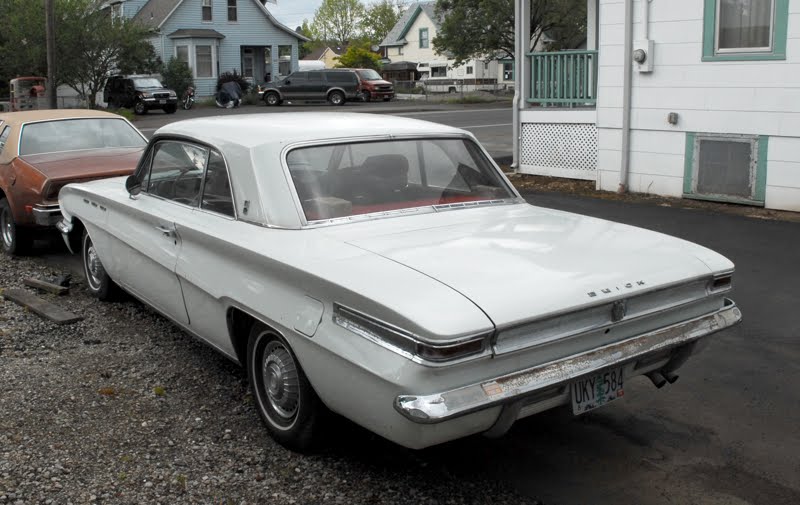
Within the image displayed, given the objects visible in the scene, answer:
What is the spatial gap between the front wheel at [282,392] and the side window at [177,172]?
1.13 metres

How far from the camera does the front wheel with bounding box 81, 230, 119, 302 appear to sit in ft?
22.4

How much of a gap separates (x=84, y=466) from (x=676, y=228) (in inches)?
282

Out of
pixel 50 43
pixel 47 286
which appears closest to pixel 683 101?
pixel 47 286

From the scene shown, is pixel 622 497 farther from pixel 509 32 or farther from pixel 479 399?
pixel 509 32

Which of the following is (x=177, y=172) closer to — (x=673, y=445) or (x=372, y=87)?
(x=673, y=445)

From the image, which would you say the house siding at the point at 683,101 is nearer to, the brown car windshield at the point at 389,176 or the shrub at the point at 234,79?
the brown car windshield at the point at 389,176

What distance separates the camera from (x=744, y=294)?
6891 mm

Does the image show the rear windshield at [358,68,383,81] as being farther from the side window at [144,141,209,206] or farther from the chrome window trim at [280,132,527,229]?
the chrome window trim at [280,132,527,229]

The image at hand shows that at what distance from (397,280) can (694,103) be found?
854 cm

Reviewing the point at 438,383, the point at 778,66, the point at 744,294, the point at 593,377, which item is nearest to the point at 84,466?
the point at 438,383

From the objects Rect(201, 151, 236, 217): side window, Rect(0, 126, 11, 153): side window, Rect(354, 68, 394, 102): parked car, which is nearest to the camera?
Rect(201, 151, 236, 217): side window

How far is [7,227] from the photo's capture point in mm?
9109

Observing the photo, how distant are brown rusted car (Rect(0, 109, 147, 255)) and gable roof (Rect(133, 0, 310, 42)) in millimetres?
38562

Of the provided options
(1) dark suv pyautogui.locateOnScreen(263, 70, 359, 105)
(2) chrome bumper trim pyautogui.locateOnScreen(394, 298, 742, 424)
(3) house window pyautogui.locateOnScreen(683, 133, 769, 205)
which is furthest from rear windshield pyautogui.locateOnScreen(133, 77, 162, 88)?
(2) chrome bumper trim pyautogui.locateOnScreen(394, 298, 742, 424)
